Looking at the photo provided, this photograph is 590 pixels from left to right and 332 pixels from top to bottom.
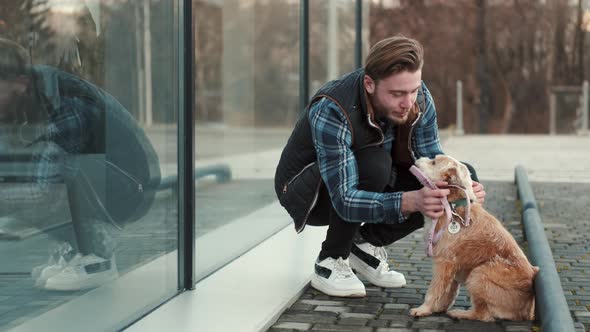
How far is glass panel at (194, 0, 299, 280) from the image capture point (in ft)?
18.8

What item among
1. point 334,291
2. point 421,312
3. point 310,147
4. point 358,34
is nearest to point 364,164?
point 310,147

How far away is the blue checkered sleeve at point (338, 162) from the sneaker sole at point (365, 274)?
0.68 m

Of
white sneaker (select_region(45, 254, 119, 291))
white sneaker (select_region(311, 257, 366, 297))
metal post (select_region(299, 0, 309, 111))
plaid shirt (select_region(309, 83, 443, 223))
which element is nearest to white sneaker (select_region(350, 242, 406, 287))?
white sneaker (select_region(311, 257, 366, 297))

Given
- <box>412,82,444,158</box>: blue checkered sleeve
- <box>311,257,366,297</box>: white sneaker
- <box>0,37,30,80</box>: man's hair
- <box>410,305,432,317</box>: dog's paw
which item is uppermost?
<box>0,37,30,80</box>: man's hair

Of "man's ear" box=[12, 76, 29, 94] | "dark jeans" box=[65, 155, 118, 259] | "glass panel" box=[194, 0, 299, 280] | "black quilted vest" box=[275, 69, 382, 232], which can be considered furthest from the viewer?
"glass panel" box=[194, 0, 299, 280]

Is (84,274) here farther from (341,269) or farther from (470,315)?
(470,315)

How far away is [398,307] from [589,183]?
7194mm

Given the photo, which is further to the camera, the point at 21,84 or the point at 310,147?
the point at 310,147

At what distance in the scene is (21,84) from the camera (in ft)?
10.5

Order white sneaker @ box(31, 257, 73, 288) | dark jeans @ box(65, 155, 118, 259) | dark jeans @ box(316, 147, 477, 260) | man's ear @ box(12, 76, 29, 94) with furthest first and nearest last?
dark jeans @ box(316, 147, 477, 260)
dark jeans @ box(65, 155, 118, 259)
white sneaker @ box(31, 257, 73, 288)
man's ear @ box(12, 76, 29, 94)

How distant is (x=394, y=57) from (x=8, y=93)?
190 cm

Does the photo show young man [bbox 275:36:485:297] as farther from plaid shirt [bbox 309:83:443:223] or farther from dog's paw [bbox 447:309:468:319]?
dog's paw [bbox 447:309:468:319]

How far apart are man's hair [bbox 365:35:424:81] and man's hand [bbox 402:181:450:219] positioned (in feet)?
1.95

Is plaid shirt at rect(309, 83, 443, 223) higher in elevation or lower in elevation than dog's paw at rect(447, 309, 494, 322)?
higher
